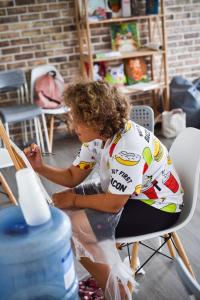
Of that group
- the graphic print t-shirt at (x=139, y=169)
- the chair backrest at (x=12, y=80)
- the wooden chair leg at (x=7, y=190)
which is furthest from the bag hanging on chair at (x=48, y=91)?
the graphic print t-shirt at (x=139, y=169)

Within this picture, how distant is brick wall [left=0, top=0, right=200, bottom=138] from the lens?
4.25m

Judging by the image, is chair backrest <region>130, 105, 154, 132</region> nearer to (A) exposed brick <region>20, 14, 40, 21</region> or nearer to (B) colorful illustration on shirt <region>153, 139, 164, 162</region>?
(B) colorful illustration on shirt <region>153, 139, 164, 162</region>

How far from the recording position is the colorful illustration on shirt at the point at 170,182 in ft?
5.59

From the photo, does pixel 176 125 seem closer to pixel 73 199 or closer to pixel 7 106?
pixel 7 106

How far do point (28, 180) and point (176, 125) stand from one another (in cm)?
329

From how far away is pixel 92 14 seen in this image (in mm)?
4281

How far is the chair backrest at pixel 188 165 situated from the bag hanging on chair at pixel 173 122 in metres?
2.40

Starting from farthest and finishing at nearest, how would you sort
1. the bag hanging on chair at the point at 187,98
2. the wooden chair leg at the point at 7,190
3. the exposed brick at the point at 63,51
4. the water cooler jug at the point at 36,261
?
the exposed brick at the point at 63,51
the bag hanging on chair at the point at 187,98
the wooden chair leg at the point at 7,190
the water cooler jug at the point at 36,261

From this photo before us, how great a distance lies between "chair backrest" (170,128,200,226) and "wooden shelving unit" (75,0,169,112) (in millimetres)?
2443

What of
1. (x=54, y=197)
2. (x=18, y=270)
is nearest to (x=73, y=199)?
(x=54, y=197)

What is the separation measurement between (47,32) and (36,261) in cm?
361

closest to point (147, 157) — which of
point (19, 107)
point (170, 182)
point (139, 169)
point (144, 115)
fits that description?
point (139, 169)

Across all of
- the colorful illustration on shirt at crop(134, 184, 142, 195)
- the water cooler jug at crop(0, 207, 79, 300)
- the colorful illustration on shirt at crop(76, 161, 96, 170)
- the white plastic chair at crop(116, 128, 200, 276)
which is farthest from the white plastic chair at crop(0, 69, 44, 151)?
the water cooler jug at crop(0, 207, 79, 300)

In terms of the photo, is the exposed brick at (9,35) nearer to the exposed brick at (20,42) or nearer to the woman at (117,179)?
the exposed brick at (20,42)
